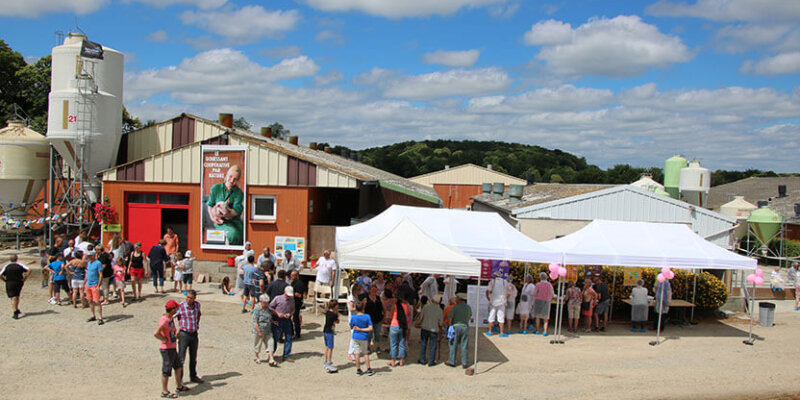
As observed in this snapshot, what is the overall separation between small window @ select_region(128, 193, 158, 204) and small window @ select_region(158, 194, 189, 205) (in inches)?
7.7

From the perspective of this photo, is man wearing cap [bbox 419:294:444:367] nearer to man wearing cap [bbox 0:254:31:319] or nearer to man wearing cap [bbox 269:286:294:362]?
man wearing cap [bbox 269:286:294:362]

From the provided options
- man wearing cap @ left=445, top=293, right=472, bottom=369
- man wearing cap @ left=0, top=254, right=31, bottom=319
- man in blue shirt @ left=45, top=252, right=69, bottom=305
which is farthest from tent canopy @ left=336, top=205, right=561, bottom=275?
man wearing cap @ left=0, top=254, right=31, bottom=319

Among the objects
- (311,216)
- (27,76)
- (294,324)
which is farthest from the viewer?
(27,76)

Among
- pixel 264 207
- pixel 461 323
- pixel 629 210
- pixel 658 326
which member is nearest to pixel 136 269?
pixel 264 207

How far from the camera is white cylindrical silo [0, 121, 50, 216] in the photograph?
66.2 feet

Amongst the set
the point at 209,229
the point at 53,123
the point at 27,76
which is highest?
the point at 27,76

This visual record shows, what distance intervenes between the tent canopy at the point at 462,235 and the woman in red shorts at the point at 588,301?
1717mm

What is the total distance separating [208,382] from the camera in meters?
9.40

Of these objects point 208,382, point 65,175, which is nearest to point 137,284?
point 208,382

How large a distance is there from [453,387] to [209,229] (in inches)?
446

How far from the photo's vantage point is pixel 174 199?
61.1 feet

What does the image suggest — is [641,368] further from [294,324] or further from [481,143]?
[481,143]

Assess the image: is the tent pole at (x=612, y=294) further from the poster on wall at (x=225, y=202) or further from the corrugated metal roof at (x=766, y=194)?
the corrugated metal roof at (x=766, y=194)

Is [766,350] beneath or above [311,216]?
beneath
